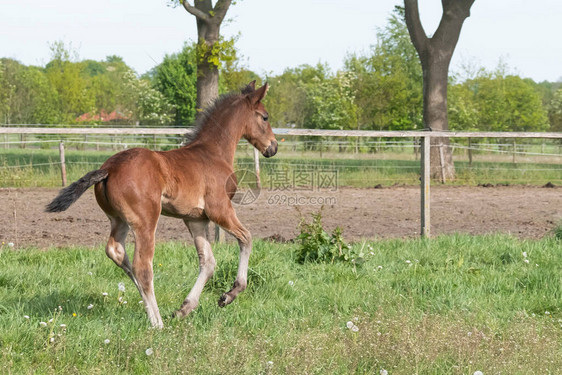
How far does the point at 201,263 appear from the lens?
15.8 feet

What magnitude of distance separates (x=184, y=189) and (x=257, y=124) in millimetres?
1048

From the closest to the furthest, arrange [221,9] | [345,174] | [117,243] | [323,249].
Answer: [117,243] < [323,249] < [221,9] < [345,174]

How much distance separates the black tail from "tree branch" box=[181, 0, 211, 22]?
9.73 meters

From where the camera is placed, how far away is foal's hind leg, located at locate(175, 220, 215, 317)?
4546mm

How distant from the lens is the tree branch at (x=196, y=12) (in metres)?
13.1

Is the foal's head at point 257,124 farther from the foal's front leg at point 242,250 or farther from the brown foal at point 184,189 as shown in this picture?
the foal's front leg at point 242,250

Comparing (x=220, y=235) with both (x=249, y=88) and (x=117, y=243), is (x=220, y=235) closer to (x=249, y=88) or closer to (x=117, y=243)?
(x=249, y=88)

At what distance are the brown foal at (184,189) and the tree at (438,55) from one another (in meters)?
14.3

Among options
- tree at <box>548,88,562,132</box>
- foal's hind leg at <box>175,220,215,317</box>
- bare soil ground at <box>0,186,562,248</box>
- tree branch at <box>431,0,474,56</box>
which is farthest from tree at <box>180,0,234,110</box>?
tree at <box>548,88,562,132</box>

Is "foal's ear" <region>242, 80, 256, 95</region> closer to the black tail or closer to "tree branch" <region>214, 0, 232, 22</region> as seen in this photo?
the black tail

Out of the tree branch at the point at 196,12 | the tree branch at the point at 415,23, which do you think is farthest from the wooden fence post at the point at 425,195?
the tree branch at the point at 415,23

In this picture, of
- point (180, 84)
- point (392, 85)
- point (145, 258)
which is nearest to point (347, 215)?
point (145, 258)

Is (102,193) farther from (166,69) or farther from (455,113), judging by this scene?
(166,69)

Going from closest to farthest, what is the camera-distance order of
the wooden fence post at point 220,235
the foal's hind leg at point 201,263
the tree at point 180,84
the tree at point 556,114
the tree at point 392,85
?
the foal's hind leg at point 201,263, the wooden fence post at point 220,235, the tree at point 392,85, the tree at point 180,84, the tree at point 556,114
